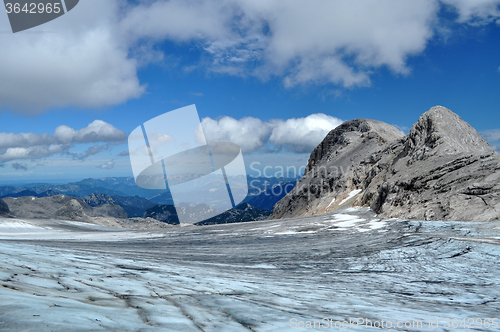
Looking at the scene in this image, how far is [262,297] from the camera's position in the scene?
531 cm

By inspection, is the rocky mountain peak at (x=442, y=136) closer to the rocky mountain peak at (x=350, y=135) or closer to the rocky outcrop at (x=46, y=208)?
the rocky mountain peak at (x=350, y=135)

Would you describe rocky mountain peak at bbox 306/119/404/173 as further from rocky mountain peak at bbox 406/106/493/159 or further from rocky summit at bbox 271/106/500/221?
rocky mountain peak at bbox 406/106/493/159

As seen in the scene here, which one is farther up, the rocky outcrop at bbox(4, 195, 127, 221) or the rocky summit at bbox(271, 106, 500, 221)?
the rocky summit at bbox(271, 106, 500, 221)

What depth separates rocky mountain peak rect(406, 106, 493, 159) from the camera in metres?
25.4

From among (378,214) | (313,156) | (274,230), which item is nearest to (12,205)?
(313,156)

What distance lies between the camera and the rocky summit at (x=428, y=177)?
17.9 m

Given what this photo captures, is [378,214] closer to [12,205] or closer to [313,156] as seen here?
[313,156]

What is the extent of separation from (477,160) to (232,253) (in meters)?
19.8

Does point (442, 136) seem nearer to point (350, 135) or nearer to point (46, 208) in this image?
point (350, 135)

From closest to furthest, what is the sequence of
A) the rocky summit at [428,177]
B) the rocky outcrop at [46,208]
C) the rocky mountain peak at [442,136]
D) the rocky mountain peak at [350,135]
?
the rocky summit at [428,177] < the rocky mountain peak at [442,136] < the rocky mountain peak at [350,135] < the rocky outcrop at [46,208]

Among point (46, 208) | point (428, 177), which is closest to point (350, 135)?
point (428, 177)

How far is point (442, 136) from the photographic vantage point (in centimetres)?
2633

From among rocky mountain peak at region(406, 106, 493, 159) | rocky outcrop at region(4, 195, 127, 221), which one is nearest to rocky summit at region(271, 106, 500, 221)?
rocky mountain peak at region(406, 106, 493, 159)

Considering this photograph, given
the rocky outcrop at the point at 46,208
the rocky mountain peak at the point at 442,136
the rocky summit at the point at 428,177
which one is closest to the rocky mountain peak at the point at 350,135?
the rocky summit at the point at 428,177
